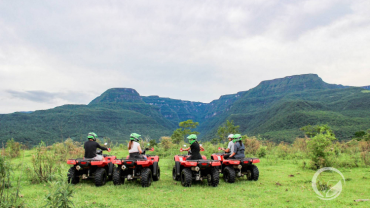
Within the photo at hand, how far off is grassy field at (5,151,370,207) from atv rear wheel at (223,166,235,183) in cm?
20

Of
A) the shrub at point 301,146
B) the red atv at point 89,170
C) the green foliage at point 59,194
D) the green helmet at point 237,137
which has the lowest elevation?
the shrub at point 301,146

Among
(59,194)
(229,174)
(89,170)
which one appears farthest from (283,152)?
(59,194)

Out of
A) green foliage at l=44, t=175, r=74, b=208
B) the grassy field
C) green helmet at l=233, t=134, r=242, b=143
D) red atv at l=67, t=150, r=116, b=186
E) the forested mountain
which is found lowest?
the grassy field

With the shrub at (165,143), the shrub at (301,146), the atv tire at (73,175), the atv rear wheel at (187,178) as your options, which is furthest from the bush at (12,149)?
the shrub at (301,146)

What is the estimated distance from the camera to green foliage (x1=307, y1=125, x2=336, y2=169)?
9531 mm

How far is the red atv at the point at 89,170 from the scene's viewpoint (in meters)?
7.14

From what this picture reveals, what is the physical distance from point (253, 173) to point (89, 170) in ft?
18.8

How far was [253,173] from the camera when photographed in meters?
8.12

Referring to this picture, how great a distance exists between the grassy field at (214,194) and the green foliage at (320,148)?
1.45 meters

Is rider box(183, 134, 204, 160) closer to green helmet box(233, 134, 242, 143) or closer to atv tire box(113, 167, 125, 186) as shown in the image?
green helmet box(233, 134, 242, 143)

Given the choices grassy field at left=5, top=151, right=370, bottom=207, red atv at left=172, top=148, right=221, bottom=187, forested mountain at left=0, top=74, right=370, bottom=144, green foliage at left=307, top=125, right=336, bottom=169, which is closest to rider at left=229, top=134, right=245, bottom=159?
grassy field at left=5, top=151, right=370, bottom=207

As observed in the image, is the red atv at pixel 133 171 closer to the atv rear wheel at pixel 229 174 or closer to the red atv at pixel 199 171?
the red atv at pixel 199 171

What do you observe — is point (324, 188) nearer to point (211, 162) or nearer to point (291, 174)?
point (291, 174)

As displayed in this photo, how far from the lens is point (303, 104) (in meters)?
95.0
